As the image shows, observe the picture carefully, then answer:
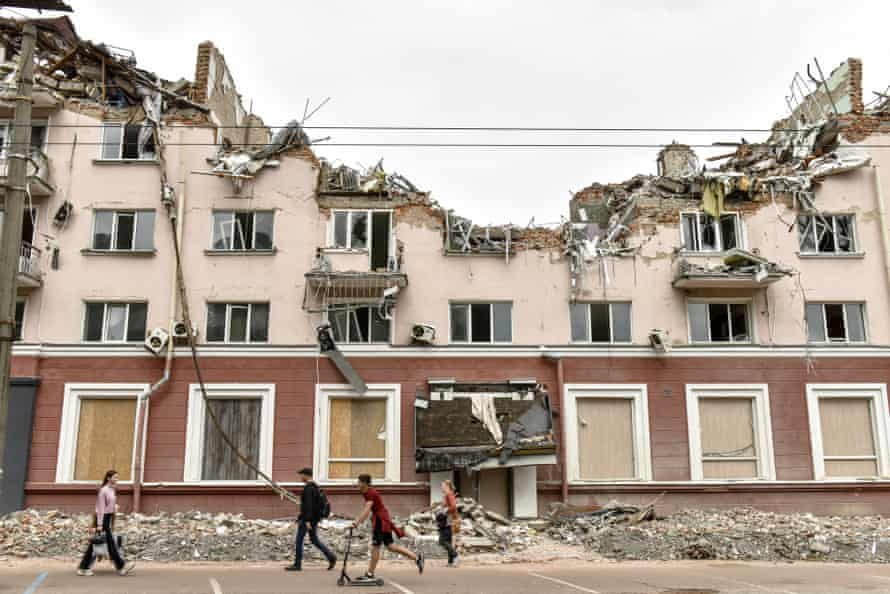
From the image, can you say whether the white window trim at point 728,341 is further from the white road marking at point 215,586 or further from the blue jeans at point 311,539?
the white road marking at point 215,586

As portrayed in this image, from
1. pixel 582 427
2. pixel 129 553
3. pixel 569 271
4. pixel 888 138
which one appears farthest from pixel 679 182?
pixel 129 553

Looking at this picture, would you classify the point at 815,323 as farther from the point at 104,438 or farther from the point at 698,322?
the point at 104,438

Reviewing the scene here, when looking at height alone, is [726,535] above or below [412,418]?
below

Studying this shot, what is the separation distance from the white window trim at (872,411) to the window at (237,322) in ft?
50.2

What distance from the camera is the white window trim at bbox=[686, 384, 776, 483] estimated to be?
71.3ft

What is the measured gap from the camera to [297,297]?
890 inches

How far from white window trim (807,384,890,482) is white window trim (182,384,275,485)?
14776mm

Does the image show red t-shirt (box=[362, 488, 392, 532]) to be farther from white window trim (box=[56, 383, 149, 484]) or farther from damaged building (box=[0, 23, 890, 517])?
white window trim (box=[56, 383, 149, 484])

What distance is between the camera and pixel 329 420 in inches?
859

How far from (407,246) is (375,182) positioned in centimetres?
216

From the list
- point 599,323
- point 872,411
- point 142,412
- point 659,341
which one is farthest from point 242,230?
point 872,411

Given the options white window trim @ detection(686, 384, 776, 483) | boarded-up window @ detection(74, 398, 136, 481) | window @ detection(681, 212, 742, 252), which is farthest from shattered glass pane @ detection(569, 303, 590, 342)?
boarded-up window @ detection(74, 398, 136, 481)

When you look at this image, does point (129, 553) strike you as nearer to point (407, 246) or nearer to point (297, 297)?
point (297, 297)

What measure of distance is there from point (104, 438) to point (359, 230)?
898cm
